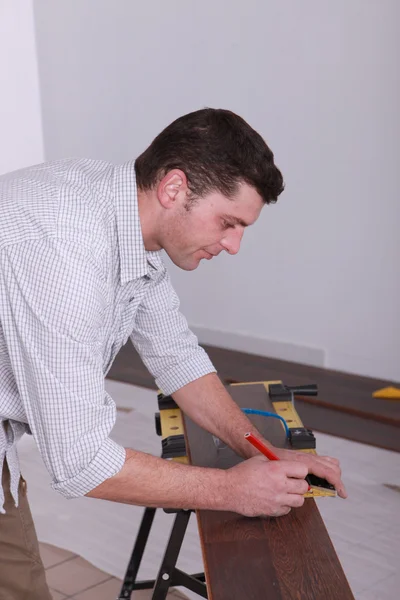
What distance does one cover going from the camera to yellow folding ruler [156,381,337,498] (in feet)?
5.27

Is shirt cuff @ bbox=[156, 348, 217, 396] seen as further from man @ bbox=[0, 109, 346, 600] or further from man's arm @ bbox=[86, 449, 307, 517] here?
man's arm @ bbox=[86, 449, 307, 517]

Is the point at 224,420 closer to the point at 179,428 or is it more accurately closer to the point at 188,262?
the point at 179,428

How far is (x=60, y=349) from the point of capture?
130 centimetres

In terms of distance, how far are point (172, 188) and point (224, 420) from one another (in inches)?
23.3

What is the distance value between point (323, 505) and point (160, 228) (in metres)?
1.81

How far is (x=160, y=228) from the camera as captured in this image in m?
1.54

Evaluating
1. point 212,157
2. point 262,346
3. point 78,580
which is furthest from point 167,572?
point 262,346

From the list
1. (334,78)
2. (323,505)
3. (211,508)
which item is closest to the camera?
(211,508)

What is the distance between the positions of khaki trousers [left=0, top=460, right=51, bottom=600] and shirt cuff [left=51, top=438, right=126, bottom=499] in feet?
1.47

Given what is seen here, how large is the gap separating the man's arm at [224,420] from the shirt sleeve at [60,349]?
443 millimetres

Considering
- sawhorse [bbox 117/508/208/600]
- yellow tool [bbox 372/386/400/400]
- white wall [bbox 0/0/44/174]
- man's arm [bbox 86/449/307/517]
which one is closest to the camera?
man's arm [bbox 86/449/307/517]

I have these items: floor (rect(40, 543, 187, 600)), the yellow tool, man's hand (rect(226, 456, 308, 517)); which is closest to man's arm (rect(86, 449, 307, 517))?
man's hand (rect(226, 456, 308, 517))

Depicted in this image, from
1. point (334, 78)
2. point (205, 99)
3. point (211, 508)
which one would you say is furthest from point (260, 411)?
point (205, 99)

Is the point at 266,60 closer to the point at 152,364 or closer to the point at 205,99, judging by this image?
the point at 205,99
